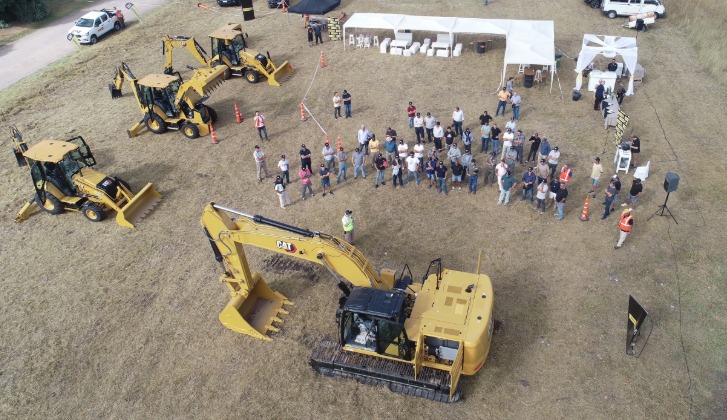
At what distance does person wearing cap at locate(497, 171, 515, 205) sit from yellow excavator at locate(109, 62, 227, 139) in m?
11.0

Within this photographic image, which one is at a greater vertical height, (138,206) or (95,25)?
(95,25)

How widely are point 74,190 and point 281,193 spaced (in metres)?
6.55

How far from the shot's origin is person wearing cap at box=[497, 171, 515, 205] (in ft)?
50.2

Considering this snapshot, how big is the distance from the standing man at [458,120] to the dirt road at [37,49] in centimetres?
2135

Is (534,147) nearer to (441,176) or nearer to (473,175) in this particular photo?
(473,175)

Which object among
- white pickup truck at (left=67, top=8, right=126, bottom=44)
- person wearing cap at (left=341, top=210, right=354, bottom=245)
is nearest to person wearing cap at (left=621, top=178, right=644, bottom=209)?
person wearing cap at (left=341, top=210, right=354, bottom=245)

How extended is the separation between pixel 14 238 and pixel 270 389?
33.5ft

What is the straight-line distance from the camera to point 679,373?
35.7ft

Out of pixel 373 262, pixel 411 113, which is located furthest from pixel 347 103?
pixel 373 262

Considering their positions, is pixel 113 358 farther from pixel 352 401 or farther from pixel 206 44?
pixel 206 44

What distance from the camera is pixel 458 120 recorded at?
18.8 meters

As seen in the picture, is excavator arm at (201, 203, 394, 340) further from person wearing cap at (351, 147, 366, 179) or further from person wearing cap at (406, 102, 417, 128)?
person wearing cap at (406, 102, 417, 128)

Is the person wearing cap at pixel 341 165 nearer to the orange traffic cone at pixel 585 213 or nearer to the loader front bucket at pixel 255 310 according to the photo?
the loader front bucket at pixel 255 310

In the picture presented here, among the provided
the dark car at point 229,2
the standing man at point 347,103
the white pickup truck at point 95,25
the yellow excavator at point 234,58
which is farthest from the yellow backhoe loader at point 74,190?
the dark car at point 229,2
